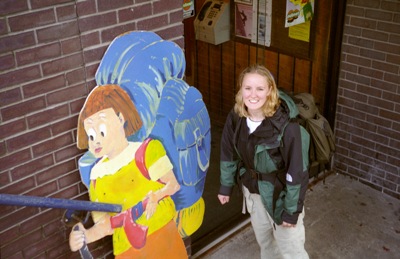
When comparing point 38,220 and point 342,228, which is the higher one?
point 38,220

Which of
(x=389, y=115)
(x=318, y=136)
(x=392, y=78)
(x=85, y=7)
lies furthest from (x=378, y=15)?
(x=85, y=7)

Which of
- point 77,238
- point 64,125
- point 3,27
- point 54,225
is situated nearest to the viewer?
point 3,27

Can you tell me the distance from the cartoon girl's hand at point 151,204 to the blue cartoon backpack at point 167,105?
21 centimetres

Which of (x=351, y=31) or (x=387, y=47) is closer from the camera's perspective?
(x=387, y=47)

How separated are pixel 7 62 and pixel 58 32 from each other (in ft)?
1.11

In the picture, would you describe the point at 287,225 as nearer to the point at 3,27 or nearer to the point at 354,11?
the point at 3,27

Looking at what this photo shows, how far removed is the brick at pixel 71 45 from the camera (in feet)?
9.69

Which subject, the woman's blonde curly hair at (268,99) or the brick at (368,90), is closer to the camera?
the woman's blonde curly hair at (268,99)

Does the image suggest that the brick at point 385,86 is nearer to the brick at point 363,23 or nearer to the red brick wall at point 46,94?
the brick at point 363,23

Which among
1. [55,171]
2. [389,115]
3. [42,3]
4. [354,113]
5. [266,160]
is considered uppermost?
[42,3]

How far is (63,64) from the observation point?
2.98 meters

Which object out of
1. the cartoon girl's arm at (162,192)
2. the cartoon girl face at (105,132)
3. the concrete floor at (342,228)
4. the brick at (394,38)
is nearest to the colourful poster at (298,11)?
the brick at (394,38)

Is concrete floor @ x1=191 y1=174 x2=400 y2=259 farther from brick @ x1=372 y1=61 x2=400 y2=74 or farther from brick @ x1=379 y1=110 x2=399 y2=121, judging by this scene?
brick @ x1=372 y1=61 x2=400 y2=74

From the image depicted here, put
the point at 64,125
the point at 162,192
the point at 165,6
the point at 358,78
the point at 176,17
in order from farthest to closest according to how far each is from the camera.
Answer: the point at 358,78, the point at 162,192, the point at 176,17, the point at 165,6, the point at 64,125
